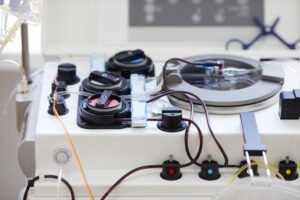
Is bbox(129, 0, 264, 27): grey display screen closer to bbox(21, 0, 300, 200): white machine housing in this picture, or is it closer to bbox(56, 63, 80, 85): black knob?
bbox(56, 63, 80, 85): black knob

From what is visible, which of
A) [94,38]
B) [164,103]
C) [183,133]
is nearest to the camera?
[183,133]

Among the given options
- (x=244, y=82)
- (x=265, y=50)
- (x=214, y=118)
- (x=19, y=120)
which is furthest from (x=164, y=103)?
(x=265, y=50)

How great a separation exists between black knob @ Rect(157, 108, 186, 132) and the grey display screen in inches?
17.8

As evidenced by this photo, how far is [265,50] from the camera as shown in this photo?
1.70 metres

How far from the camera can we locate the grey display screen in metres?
1.68

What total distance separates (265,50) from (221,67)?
26cm

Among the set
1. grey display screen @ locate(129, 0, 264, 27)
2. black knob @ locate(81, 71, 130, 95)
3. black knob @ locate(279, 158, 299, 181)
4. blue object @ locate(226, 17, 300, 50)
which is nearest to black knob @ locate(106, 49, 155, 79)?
black knob @ locate(81, 71, 130, 95)

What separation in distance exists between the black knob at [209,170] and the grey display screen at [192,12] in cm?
54

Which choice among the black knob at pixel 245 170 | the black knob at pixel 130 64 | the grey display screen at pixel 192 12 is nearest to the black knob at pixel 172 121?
the black knob at pixel 245 170

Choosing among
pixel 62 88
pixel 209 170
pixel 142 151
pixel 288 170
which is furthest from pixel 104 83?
pixel 288 170

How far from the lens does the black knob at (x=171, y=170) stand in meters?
1.26

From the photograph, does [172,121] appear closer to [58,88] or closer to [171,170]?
[171,170]

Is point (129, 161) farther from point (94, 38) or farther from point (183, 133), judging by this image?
point (94, 38)

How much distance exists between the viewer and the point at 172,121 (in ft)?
4.18
